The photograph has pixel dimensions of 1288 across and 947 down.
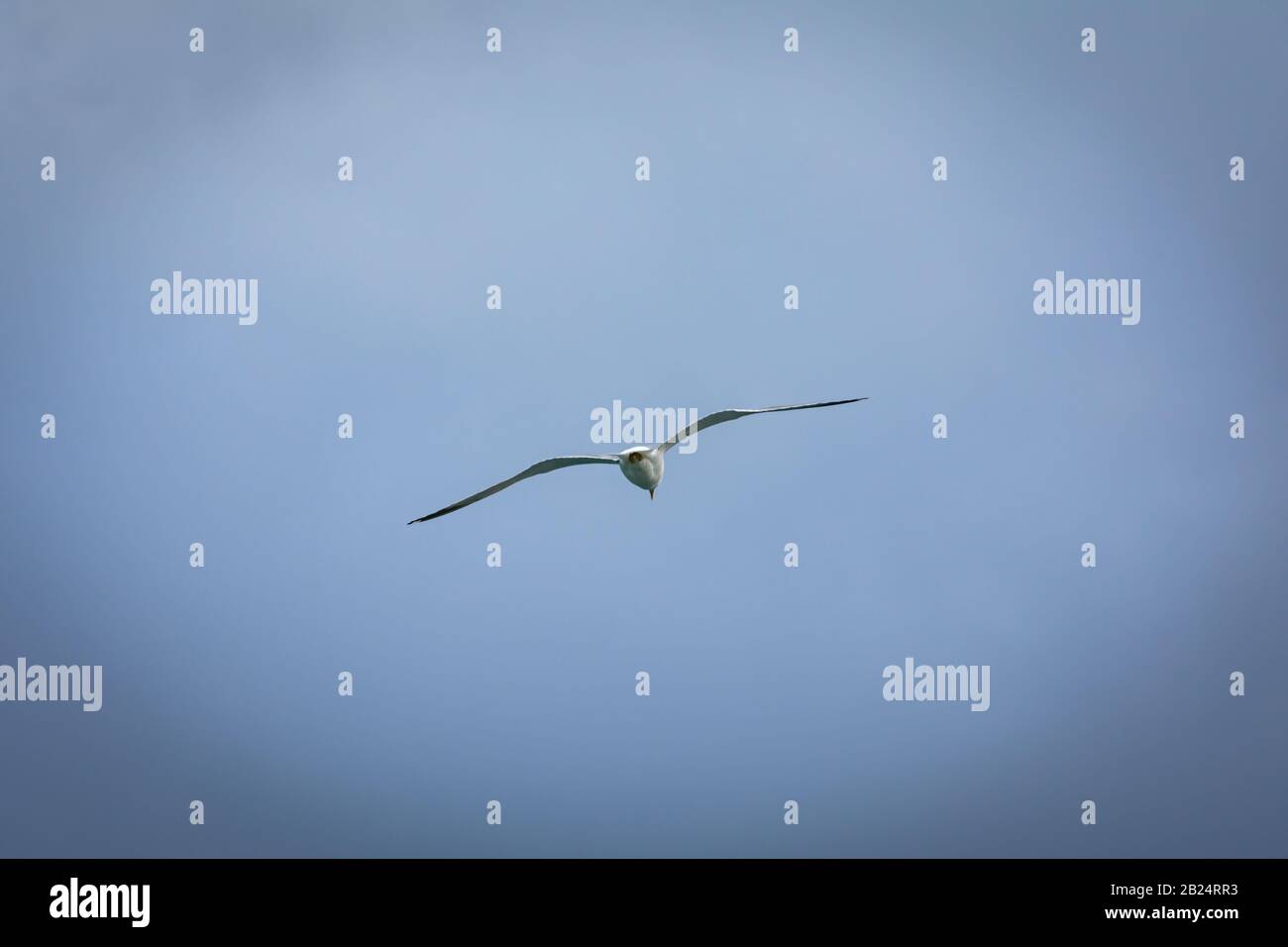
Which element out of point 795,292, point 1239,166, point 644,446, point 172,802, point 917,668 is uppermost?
point 1239,166

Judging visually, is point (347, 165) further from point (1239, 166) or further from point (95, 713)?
point (95, 713)

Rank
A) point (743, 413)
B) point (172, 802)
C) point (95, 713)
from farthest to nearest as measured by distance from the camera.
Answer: point (95, 713) < point (172, 802) < point (743, 413)

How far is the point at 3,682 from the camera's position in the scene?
127ft

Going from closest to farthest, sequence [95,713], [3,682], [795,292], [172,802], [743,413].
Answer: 1. [743,413]
2. [795,292]
3. [3,682]
4. [172,802]
5. [95,713]

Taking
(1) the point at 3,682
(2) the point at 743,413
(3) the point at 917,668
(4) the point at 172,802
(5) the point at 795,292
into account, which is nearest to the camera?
(2) the point at 743,413

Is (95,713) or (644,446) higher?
(644,446)

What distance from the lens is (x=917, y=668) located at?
155 feet

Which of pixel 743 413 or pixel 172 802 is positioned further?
pixel 172 802
